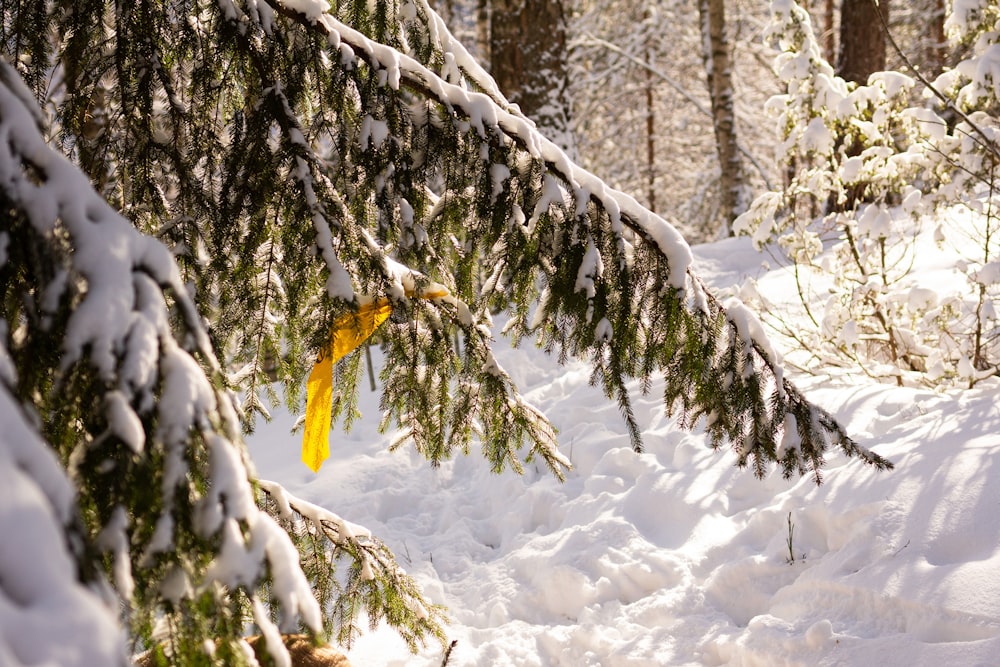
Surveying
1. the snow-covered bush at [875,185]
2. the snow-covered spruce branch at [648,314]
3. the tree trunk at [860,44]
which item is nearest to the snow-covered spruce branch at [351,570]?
the snow-covered spruce branch at [648,314]

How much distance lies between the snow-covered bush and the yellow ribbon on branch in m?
3.58

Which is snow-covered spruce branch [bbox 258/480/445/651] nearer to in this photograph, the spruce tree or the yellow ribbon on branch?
the spruce tree

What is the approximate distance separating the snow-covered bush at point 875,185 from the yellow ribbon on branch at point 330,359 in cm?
358

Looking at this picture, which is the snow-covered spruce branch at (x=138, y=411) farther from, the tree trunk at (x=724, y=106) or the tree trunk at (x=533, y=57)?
the tree trunk at (x=724, y=106)

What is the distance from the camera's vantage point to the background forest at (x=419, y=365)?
3.47ft

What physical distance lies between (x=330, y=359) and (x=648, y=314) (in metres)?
0.96

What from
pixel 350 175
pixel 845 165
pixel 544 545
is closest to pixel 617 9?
pixel 845 165

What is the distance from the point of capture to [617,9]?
1580 centimetres

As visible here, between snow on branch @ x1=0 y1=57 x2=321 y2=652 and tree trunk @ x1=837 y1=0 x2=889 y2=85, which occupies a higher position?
tree trunk @ x1=837 y1=0 x2=889 y2=85

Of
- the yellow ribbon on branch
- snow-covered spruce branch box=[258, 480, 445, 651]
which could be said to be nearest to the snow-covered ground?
snow-covered spruce branch box=[258, 480, 445, 651]

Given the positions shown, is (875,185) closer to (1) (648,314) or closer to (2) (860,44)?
(1) (648,314)

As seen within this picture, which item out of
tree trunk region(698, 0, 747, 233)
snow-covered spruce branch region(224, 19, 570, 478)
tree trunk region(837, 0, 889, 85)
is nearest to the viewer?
snow-covered spruce branch region(224, 19, 570, 478)

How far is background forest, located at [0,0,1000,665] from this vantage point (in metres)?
1.06

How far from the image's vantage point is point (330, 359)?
6.49ft
